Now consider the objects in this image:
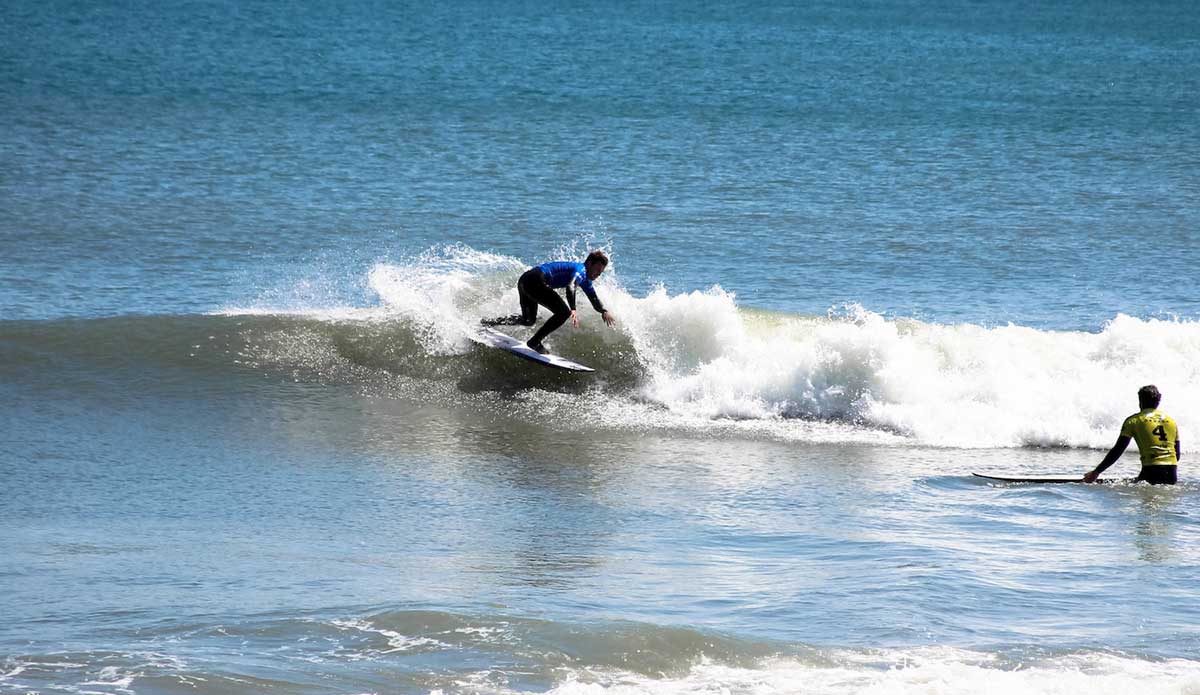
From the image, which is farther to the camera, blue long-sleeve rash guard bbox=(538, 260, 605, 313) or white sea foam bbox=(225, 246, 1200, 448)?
blue long-sleeve rash guard bbox=(538, 260, 605, 313)

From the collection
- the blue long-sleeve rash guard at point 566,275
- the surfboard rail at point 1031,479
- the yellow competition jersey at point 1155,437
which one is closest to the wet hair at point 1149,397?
the yellow competition jersey at point 1155,437

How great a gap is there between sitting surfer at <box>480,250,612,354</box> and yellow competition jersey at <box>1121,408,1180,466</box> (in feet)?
16.8

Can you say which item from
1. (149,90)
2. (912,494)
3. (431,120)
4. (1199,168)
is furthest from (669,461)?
(149,90)

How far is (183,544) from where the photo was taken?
9.85m

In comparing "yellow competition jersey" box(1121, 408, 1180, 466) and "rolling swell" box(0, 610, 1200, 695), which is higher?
"yellow competition jersey" box(1121, 408, 1180, 466)

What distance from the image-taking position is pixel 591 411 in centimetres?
1504

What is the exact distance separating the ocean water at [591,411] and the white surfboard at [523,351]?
0.36 m

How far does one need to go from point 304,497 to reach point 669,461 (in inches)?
130

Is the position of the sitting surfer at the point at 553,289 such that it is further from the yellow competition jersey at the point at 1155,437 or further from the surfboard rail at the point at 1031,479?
the yellow competition jersey at the point at 1155,437

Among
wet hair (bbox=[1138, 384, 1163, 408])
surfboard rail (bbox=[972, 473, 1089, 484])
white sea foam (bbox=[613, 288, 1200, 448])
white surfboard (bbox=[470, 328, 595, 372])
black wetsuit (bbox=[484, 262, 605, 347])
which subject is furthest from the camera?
white surfboard (bbox=[470, 328, 595, 372])

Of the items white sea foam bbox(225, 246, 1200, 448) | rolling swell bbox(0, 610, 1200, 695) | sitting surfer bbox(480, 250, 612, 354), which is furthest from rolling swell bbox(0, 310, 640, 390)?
rolling swell bbox(0, 610, 1200, 695)

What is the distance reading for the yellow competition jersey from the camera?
38.8 ft

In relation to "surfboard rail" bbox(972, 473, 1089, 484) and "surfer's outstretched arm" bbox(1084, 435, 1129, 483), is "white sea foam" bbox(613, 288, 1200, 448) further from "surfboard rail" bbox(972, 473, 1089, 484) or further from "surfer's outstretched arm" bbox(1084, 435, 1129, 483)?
"surfer's outstretched arm" bbox(1084, 435, 1129, 483)

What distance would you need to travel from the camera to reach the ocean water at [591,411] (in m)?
8.05
